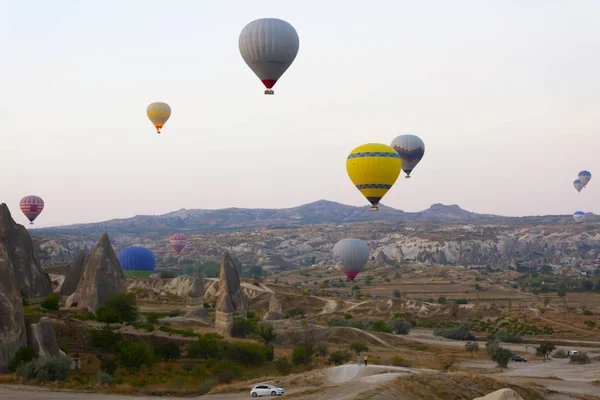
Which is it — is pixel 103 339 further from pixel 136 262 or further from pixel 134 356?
pixel 136 262

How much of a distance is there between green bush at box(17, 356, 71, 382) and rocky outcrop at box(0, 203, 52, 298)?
64.5ft

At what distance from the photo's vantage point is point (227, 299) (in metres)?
49.3

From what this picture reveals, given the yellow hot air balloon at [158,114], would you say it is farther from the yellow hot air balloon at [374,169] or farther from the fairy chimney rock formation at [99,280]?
the yellow hot air balloon at [374,169]

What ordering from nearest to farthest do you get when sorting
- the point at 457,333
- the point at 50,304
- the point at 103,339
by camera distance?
1. the point at 103,339
2. the point at 50,304
3. the point at 457,333

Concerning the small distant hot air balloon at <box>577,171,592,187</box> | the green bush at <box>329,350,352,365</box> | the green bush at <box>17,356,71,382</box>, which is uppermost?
the small distant hot air balloon at <box>577,171,592,187</box>

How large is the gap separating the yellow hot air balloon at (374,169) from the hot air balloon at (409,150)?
463 inches

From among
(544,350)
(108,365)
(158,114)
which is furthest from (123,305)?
(158,114)

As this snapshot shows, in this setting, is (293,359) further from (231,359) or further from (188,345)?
(188,345)

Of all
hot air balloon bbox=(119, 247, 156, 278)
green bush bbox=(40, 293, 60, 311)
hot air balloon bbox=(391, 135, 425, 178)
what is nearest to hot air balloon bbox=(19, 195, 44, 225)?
hot air balloon bbox=(119, 247, 156, 278)

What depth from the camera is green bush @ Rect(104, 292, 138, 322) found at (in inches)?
1770

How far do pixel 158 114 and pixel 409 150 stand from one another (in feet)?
99.1

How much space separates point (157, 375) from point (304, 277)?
341 ft

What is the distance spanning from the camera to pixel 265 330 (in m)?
45.8

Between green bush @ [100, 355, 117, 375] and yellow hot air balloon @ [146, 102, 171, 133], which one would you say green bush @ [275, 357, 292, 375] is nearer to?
green bush @ [100, 355, 117, 375]
